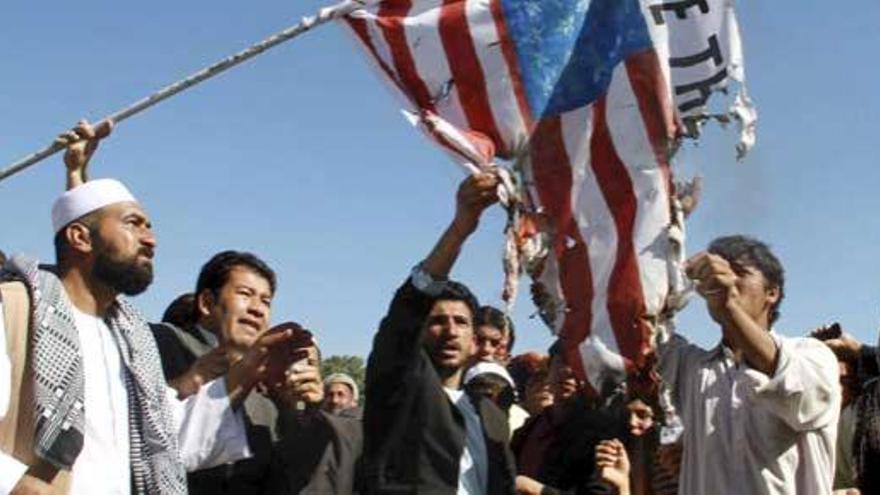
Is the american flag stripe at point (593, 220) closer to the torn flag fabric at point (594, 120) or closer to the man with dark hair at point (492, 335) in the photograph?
the torn flag fabric at point (594, 120)

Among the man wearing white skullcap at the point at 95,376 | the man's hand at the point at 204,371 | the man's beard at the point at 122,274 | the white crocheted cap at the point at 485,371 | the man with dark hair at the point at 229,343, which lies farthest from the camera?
the white crocheted cap at the point at 485,371

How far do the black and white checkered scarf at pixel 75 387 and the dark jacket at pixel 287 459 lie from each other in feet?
1.68

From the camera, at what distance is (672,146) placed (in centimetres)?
450

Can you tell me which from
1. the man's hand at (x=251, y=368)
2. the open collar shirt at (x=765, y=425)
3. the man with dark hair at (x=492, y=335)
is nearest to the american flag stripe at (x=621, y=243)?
the open collar shirt at (x=765, y=425)

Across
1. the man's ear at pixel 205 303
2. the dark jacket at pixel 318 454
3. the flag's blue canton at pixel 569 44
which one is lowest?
the dark jacket at pixel 318 454

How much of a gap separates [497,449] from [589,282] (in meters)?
0.68

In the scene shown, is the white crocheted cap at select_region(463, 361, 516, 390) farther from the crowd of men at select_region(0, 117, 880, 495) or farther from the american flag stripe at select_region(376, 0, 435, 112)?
the american flag stripe at select_region(376, 0, 435, 112)

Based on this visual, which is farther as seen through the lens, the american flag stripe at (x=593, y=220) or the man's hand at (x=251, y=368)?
the american flag stripe at (x=593, y=220)

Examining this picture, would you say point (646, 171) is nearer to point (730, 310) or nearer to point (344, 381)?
point (730, 310)

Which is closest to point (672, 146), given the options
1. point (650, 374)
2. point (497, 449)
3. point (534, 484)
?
point (650, 374)

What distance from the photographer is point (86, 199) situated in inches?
181

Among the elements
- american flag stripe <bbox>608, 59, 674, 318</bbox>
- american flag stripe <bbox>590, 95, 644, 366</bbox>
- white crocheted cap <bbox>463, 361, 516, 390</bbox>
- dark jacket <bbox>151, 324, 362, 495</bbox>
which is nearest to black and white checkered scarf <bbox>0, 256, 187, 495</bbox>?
dark jacket <bbox>151, 324, 362, 495</bbox>

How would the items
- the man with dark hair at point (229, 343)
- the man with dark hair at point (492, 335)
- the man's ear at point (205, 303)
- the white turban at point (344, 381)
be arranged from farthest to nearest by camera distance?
the white turban at point (344, 381) → the man with dark hair at point (492, 335) → the man's ear at point (205, 303) → the man with dark hair at point (229, 343)

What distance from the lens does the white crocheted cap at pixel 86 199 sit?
15.0 ft
